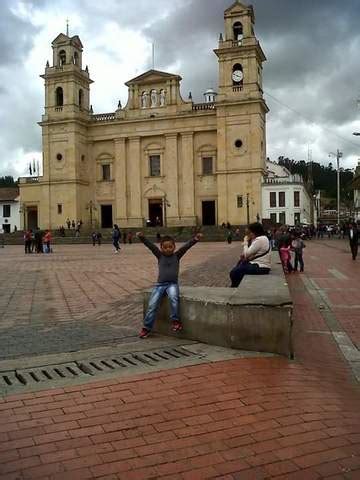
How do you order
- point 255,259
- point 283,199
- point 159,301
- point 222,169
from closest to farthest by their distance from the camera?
point 159,301 → point 255,259 → point 222,169 → point 283,199

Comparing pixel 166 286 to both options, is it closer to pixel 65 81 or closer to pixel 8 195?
pixel 65 81

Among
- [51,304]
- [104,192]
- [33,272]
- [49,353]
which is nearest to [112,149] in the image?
[104,192]

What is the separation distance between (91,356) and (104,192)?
59.1 meters

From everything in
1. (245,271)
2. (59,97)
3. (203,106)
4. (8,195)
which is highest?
(59,97)

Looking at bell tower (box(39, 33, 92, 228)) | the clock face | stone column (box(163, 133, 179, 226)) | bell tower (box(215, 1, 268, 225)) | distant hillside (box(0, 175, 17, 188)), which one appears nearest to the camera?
bell tower (box(215, 1, 268, 225))

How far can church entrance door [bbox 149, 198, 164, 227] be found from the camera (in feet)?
202

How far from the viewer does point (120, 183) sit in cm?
6256

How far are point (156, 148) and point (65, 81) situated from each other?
518 inches

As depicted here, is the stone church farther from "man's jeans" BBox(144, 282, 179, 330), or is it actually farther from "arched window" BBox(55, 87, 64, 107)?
"man's jeans" BBox(144, 282, 179, 330)

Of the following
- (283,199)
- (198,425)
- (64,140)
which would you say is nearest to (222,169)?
(283,199)

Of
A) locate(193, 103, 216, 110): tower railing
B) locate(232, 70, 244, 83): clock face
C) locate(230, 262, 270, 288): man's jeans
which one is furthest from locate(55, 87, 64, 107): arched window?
locate(230, 262, 270, 288): man's jeans

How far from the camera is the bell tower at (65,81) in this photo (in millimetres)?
62719

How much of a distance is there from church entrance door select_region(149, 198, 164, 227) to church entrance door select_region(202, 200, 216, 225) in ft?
15.9

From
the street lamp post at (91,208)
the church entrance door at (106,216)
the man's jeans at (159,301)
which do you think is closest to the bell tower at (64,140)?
the street lamp post at (91,208)
